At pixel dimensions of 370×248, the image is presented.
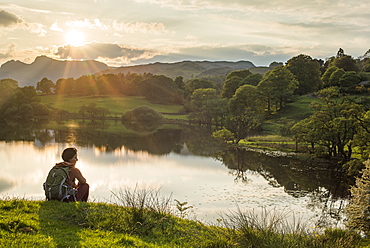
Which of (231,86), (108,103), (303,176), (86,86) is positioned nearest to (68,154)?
(303,176)

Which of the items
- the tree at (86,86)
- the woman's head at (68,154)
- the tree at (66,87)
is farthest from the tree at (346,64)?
the tree at (66,87)

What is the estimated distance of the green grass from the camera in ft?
349

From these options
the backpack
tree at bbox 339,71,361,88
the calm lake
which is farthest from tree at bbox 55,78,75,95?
the backpack

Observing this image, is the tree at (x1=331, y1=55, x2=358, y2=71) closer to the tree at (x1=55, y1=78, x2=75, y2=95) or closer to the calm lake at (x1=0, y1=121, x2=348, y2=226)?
the calm lake at (x1=0, y1=121, x2=348, y2=226)

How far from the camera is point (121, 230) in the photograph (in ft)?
26.8

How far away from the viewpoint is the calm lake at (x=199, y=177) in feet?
66.7

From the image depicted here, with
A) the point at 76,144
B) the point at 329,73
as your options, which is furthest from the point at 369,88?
the point at 76,144

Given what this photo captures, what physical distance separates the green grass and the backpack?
9143 cm

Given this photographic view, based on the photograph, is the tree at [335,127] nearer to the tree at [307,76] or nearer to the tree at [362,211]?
the tree at [362,211]

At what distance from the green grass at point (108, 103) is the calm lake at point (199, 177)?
59.9 meters

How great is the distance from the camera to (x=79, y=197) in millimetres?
10305

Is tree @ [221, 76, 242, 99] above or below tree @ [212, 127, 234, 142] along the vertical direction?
above

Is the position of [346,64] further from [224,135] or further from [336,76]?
[224,135]

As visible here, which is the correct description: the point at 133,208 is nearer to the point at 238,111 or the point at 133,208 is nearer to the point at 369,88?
the point at 238,111
